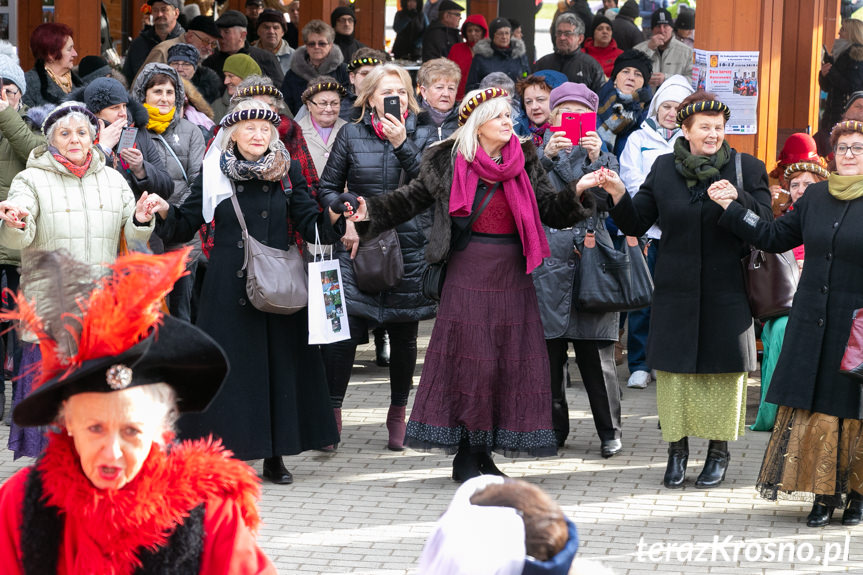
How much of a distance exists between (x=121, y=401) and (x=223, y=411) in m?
3.77

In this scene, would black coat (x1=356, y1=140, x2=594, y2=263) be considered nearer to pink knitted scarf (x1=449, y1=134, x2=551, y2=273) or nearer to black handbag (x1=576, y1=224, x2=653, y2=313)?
pink knitted scarf (x1=449, y1=134, x2=551, y2=273)

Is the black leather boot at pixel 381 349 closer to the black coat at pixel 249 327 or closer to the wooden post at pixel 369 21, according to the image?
the black coat at pixel 249 327

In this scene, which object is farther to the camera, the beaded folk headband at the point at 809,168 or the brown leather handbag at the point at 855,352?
the beaded folk headband at the point at 809,168

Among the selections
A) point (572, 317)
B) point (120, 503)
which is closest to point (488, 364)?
point (572, 317)

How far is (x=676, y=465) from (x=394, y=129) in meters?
2.29

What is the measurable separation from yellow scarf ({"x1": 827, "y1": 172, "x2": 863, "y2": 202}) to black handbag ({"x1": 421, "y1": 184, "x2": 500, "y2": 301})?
5.15 feet

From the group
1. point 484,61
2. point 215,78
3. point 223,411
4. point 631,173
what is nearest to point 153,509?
point 223,411

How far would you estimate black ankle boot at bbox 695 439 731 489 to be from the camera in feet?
21.7

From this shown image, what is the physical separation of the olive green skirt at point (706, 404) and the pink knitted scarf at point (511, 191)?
1031 millimetres

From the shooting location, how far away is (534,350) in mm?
6359

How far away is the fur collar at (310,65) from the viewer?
11828 mm

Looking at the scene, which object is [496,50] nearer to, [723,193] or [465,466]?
[723,193]

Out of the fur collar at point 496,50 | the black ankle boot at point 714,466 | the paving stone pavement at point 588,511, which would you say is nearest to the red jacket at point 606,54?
the fur collar at point 496,50

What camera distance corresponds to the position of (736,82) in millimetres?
8758
